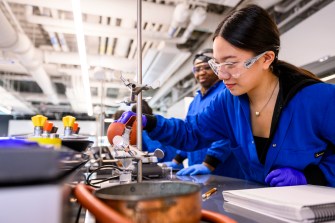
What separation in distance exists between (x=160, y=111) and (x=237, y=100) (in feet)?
28.7

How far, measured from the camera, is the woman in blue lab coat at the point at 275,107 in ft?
3.62

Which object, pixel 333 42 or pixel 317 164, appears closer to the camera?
pixel 317 164

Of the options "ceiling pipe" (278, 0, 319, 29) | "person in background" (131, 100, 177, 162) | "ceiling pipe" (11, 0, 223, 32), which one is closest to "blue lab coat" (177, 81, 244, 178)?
"person in background" (131, 100, 177, 162)

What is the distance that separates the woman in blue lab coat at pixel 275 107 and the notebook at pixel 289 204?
34 centimetres

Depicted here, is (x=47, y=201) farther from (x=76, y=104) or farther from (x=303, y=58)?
(x=76, y=104)

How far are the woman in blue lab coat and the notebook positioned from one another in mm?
343

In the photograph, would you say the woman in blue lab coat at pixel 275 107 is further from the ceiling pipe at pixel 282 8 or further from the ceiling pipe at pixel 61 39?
the ceiling pipe at pixel 61 39

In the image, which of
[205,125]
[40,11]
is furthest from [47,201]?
[40,11]

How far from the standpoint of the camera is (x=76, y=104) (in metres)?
8.57

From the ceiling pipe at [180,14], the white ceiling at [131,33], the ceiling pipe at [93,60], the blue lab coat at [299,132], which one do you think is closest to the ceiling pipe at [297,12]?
the white ceiling at [131,33]

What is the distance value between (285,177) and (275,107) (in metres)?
0.30

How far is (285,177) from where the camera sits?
3.41 feet

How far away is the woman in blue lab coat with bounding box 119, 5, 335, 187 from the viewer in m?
1.10

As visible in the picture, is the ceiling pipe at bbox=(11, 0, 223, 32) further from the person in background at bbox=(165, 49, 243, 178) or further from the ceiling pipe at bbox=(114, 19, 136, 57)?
the person in background at bbox=(165, 49, 243, 178)
